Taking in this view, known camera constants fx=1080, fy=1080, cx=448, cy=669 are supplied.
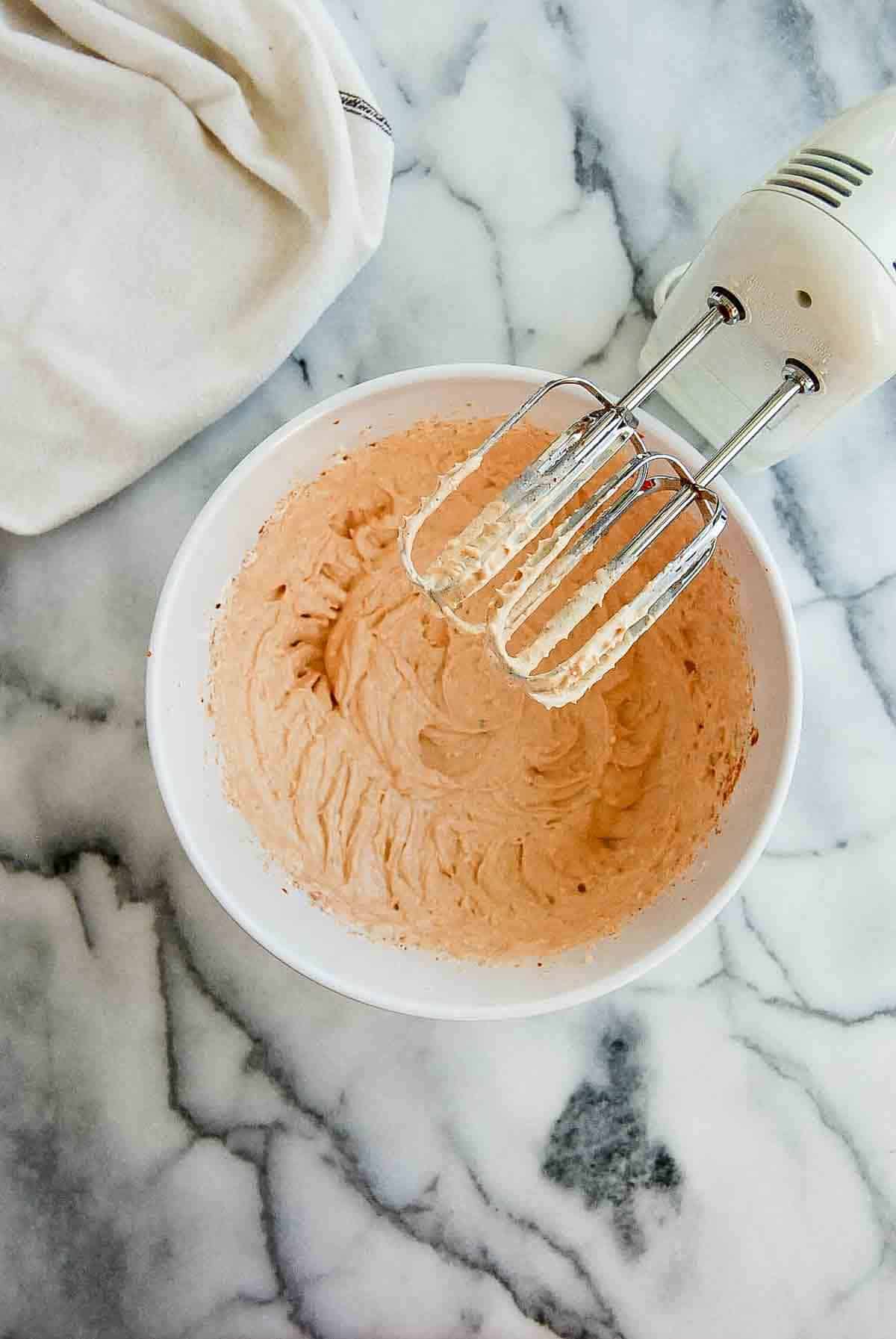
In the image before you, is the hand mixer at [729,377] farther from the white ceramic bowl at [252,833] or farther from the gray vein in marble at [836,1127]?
the gray vein in marble at [836,1127]

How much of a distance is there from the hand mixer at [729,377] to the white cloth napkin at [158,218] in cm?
22

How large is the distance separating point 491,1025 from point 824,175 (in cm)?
59

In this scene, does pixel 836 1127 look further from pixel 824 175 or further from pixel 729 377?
pixel 824 175

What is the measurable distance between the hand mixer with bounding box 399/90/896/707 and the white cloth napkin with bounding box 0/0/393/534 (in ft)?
0.71

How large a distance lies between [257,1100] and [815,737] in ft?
1.60

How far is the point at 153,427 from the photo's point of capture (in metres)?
0.74

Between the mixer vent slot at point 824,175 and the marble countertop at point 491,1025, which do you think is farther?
the marble countertop at point 491,1025

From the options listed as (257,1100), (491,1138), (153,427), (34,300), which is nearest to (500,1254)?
(491,1138)

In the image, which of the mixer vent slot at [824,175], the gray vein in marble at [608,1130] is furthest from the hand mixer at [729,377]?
the gray vein in marble at [608,1130]

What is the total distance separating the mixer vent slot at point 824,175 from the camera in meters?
0.57

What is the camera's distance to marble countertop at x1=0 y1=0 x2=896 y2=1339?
0.78m

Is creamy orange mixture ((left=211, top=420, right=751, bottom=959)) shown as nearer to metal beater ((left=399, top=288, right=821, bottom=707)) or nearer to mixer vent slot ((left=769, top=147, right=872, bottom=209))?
metal beater ((left=399, top=288, right=821, bottom=707))

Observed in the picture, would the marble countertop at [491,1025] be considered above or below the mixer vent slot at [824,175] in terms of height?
below

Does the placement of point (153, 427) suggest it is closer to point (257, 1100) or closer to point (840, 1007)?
point (257, 1100)
